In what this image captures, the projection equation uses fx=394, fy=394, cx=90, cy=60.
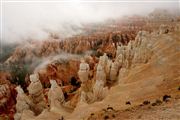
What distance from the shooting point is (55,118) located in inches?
1319

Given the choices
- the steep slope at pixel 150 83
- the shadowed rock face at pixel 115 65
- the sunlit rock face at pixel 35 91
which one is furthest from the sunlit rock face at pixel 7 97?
the steep slope at pixel 150 83

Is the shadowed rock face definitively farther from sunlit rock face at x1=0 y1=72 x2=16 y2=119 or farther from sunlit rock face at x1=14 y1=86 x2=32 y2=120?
sunlit rock face at x1=0 y1=72 x2=16 y2=119

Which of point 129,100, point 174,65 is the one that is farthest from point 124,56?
point 129,100

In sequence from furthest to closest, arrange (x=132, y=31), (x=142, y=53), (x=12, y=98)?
(x=132, y=31) < (x=12, y=98) < (x=142, y=53)

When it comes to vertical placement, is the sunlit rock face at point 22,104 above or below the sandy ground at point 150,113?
below

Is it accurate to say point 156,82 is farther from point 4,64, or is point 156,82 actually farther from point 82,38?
point 82,38

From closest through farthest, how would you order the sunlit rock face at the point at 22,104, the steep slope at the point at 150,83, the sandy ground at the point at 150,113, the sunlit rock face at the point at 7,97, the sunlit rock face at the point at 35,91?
the sandy ground at the point at 150,113 → the steep slope at the point at 150,83 → the sunlit rock face at the point at 22,104 → the sunlit rock face at the point at 35,91 → the sunlit rock face at the point at 7,97

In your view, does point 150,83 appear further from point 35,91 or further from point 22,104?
point 35,91

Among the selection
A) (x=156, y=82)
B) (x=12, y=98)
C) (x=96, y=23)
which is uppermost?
(x=156, y=82)

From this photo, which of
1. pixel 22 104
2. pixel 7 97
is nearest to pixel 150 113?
pixel 22 104

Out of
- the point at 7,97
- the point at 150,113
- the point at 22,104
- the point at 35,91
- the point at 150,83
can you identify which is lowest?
the point at 7,97

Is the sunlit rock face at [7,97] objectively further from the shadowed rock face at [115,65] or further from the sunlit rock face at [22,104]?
the sunlit rock face at [22,104]

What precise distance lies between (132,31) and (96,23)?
21525 millimetres

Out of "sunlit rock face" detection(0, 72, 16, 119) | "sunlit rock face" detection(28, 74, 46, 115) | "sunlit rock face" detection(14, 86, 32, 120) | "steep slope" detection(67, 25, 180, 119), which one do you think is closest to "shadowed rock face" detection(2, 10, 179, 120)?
"steep slope" detection(67, 25, 180, 119)
